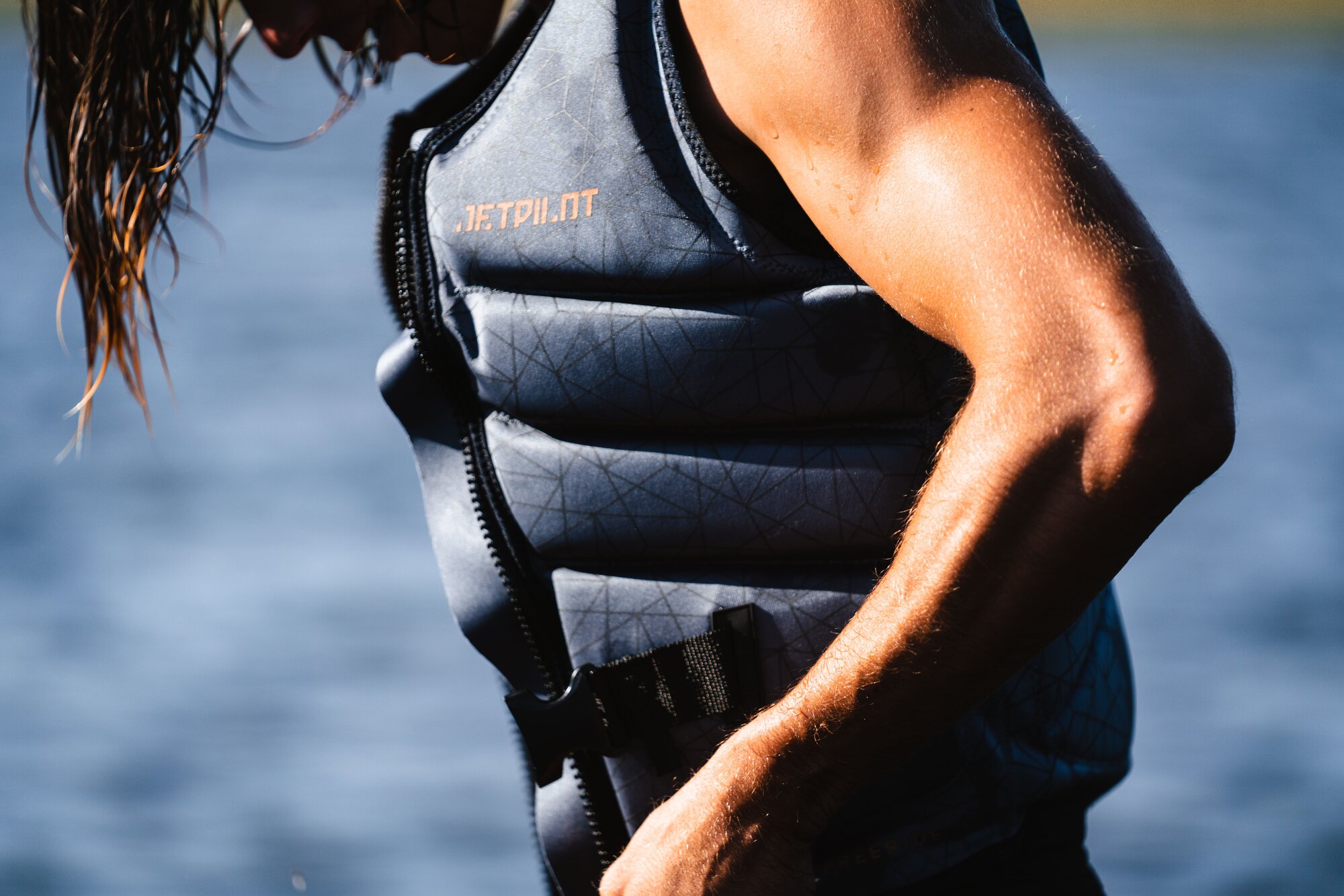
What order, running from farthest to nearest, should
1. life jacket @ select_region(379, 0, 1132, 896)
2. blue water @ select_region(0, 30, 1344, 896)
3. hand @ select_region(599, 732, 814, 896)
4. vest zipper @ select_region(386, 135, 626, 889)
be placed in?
blue water @ select_region(0, 30, 1344, 896) → vest zipper @ select_region(386, 135, 626, 889) → life jacket @ select_region(379, 0, 1132, 896) → hand @ select_region(599, 732, 814, 896)

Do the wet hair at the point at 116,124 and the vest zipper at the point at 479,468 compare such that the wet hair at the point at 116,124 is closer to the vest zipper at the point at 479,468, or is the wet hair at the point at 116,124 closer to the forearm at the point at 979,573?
the vest zipper at the point at 479,468

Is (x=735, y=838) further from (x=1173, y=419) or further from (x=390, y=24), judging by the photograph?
(x=390, y=24)

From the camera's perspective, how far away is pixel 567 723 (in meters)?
1.05

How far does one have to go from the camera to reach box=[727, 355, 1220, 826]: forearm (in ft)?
2.31

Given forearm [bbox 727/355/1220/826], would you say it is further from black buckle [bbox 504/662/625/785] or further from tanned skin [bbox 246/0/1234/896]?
black buckle [bbox 504/662/625/785]

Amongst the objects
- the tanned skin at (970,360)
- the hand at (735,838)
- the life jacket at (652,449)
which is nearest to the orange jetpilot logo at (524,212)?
the life jacket at (652,449)

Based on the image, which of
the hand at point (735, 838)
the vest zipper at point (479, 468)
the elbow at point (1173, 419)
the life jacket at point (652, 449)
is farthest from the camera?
the vest zipper at point (479, 468)

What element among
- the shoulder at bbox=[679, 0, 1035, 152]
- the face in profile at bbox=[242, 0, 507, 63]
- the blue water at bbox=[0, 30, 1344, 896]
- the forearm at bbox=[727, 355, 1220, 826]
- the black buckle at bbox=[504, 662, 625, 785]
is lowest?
the blue water at bbox=[0, 30, 1344, 896]

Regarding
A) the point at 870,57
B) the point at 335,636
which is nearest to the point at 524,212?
the point at 870,57

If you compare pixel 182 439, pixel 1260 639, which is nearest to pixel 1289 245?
pixel 1260 639

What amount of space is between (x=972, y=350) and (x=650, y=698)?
406mm

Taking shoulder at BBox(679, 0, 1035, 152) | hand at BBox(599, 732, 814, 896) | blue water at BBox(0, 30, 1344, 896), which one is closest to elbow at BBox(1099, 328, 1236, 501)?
shoulder at BBox(679, 0, 1035, 152)

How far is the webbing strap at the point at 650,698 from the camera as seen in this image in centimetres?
100

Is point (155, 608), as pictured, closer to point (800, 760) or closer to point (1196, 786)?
point (1196, 786)
